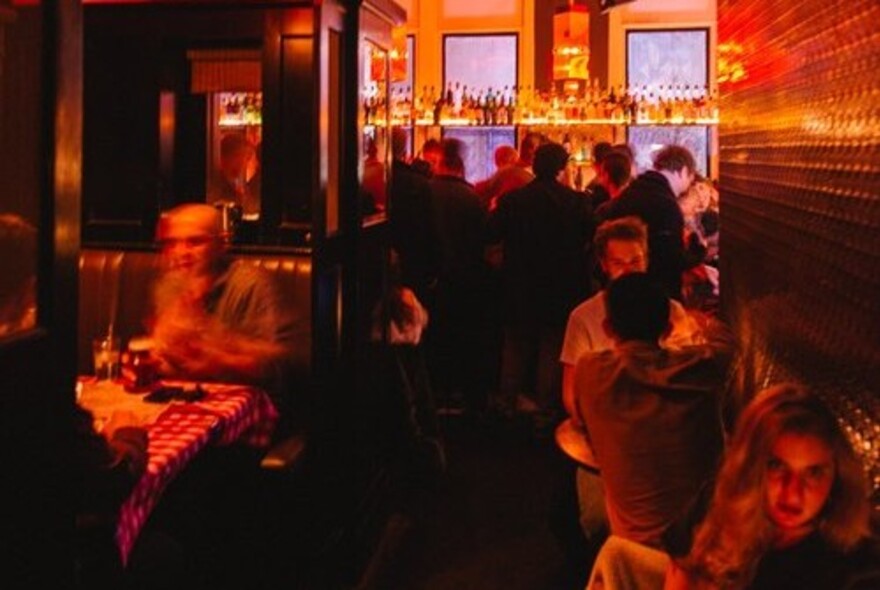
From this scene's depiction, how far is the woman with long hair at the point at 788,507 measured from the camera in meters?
1.89

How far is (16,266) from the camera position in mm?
1896

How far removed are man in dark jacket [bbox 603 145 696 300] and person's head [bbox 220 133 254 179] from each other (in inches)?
82.2

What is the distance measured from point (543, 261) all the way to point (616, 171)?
741 mm

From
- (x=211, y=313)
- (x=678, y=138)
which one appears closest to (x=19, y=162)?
(x=211, y=313)

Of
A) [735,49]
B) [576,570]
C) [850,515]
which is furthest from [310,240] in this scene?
[850,515]

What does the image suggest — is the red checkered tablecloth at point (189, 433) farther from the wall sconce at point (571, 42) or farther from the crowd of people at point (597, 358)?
the wall sconce at point (571, 42)

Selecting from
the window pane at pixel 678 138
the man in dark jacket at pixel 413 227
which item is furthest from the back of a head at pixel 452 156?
the window pane at pixel 678 138

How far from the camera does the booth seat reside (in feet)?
Answer: 14.8

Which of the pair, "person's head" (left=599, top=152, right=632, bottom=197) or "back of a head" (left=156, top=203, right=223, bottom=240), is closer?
"back of a head" (left=156, top=203, right=223, bottom=240)

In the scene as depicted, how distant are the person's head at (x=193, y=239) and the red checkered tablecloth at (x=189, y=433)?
47cm

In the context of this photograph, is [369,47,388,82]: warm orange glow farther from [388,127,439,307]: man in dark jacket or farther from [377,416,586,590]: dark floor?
[377,416,586,590]: dark floor

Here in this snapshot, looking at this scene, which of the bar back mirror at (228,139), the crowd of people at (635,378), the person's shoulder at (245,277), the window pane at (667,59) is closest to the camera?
the crowd of people at (635,378)

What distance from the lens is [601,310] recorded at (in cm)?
404

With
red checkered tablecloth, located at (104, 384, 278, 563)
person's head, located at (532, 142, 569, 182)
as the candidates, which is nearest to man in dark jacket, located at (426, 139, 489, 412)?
person's head, located at (532, 142, 569, 182)
